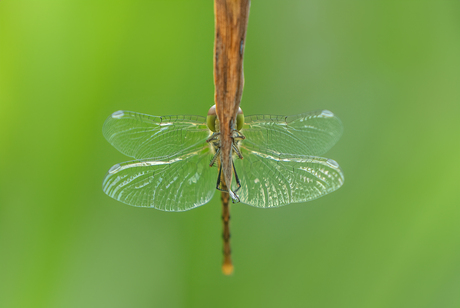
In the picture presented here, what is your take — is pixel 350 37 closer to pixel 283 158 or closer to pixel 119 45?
pixel 283 158

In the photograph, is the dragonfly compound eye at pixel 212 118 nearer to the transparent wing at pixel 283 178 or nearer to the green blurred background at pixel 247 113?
the transparent wing at pixel 283 178

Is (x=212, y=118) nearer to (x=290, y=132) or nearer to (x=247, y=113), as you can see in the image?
(x=290, y=132)

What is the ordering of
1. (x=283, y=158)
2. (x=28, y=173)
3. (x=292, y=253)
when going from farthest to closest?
(x=292, y=253)
(x=28, y=173)
(x=283, y=158)

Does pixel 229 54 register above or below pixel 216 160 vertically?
above

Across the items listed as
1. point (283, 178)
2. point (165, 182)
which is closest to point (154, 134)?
point (165, 182)

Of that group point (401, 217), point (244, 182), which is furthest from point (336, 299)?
point (244, 182)

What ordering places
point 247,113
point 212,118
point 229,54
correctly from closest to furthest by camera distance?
point 229,54 < point 212,118 < point 247,113

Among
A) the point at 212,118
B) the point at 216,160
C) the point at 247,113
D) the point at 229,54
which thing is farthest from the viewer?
the point at 247,113
